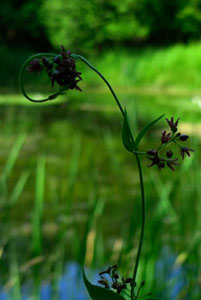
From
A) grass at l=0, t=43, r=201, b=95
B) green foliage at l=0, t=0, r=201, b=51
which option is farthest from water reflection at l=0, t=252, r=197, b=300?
green foliage at l=0, t=0, r=201, b=51

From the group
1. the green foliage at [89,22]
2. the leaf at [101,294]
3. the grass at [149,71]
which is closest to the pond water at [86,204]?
the leaf at [101,294]

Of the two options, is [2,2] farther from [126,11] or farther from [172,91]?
[172,91]

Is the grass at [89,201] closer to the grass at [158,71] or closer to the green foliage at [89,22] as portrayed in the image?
the grass at [158,71]

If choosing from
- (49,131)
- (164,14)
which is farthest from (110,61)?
(49,131)

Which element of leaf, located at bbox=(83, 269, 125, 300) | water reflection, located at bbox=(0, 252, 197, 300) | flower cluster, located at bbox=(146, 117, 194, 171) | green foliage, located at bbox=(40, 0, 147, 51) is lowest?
water reflection, located at bbox=(0, 252, 197, 300)

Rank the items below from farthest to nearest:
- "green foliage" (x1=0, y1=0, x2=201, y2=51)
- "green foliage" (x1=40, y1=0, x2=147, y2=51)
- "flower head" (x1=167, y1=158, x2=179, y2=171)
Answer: "green foliage" (x1=0, y1=0, x2=201, y2=51) → "green foliage" (x1=40, y1=0, x2=147, y2=51) → "flower head" (x1=167, y1=158, x2=179, y2=171)

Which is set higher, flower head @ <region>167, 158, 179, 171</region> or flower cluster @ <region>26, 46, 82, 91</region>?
flower cluster @ <region>26, 46, 82, 91</region>

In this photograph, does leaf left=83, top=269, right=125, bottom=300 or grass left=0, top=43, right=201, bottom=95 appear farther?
grass left=0, top=43, right=201, bottom=95

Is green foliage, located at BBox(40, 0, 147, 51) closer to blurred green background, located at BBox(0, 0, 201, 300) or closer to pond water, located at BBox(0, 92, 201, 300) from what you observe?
blurred green background, located at BBox(0, 0, 201, 300)
